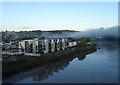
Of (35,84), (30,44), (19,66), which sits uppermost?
(30,44)

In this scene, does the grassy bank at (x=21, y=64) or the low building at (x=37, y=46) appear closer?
the grassy bank at (x=21, y=64)

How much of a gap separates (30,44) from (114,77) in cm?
503

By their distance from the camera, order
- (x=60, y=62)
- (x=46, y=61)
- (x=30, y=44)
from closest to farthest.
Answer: (x=46, y=61) → (x=60, y=62) → (x=30, y=44)

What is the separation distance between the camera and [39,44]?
940cm

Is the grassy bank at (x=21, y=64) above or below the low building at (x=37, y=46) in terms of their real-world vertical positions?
below

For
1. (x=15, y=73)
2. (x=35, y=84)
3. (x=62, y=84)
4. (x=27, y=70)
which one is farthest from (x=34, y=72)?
(x=62, y=84)

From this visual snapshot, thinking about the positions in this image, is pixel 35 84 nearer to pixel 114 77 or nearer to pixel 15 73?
pixel 15 73

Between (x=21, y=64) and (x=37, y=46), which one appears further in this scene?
(x=37, y=46)

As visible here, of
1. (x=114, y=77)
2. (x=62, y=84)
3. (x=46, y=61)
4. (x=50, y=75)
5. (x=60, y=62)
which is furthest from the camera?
(x=60, y=62)

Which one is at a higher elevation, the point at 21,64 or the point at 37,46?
the point at 37,46

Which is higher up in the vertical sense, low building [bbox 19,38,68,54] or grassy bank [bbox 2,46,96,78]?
low building [bbox 19,38,68,54]

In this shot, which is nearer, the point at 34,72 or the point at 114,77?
the point at 114,77

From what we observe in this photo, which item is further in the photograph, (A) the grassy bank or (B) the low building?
(B) the low building

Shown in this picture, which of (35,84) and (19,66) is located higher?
(19,66)
